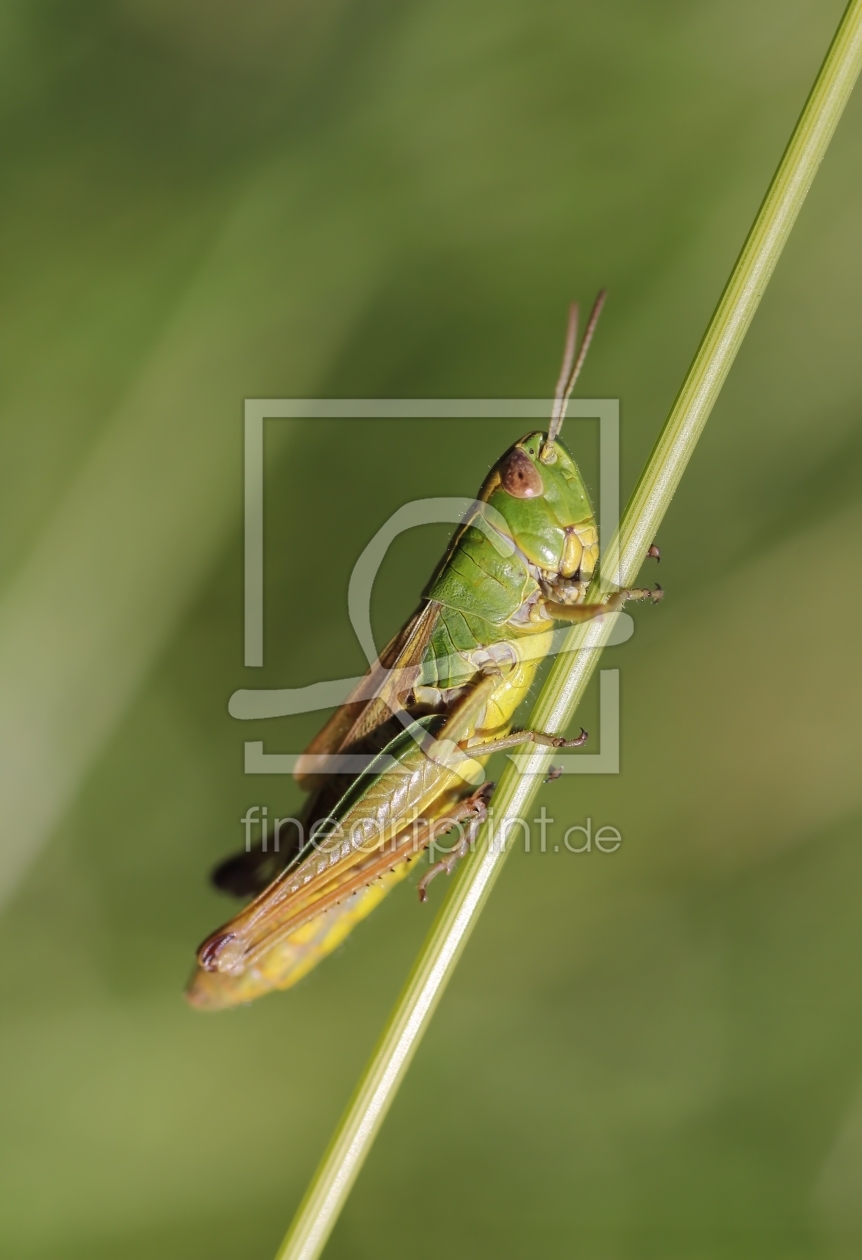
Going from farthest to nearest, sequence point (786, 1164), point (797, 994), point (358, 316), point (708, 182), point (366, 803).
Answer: point (358, 316)
point (708, 182)
point (797, 994)
point (786, 1164)
point (366, 803)

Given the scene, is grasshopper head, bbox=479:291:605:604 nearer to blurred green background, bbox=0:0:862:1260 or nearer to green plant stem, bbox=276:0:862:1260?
green plant stem, bbox=276:0:862:1260

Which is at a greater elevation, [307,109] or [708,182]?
[307,109]

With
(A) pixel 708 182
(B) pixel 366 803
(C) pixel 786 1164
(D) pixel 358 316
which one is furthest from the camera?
(D) pixel 358 316

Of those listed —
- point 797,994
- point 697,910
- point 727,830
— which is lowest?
point 797,994

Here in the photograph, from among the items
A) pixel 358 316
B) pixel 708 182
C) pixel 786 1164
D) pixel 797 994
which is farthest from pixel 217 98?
pixel 786 1164

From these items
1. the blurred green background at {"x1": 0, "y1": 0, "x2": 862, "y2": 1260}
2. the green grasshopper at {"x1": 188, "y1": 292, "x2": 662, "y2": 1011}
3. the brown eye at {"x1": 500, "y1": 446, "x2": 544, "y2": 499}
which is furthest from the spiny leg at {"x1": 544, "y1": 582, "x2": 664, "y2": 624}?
the blurred green background at {"x1": 0, "y1": 0, "x2": 862, "y2": 1260}

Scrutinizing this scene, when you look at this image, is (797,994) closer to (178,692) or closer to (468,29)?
(178,692)

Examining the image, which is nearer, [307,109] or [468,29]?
[468,29]
